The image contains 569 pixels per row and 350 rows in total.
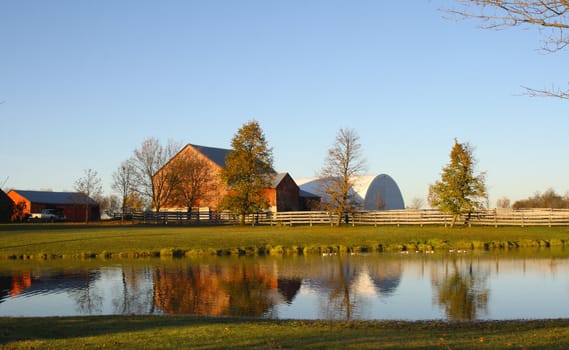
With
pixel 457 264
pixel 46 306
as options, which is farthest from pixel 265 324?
pixel 457 264

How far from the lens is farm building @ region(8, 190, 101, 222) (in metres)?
73.6

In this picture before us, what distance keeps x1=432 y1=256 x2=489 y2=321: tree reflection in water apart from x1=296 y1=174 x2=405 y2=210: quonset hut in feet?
208

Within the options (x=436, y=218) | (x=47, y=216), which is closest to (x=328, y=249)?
(x=436, y=218)

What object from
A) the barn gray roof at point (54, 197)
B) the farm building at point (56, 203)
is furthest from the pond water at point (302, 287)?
the farm building at point (56, 203)

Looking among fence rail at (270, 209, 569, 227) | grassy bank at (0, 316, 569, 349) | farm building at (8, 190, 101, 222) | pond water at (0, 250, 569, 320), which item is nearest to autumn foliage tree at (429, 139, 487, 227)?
fence rail at (270, 209, 569, 227)

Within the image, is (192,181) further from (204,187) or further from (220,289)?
(220,289)

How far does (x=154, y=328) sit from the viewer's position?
11930 mm

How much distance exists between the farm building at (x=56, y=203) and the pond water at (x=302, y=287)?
48.5 metres

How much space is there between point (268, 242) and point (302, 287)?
15.7m

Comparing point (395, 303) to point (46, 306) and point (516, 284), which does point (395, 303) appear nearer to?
point (516, 284)

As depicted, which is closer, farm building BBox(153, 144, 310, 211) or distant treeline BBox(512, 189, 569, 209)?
farm building BBox(153, 144, 310, 211)

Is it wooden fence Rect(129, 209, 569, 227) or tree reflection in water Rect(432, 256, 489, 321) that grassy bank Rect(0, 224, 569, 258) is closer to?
wooden fence Rect(129, 209, 569, 227)

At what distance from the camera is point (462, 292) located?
18.6 meters

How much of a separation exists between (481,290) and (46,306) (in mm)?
14014
